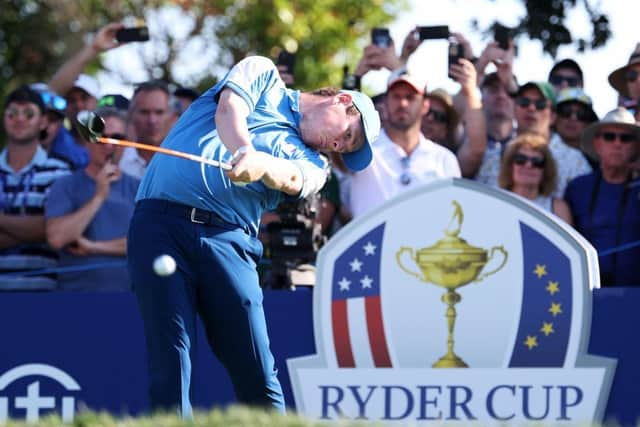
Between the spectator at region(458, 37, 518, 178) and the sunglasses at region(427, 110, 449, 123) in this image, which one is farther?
the sunglasses at region(427, 110, 449, 123)

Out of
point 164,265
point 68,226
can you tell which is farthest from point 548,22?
point 164,265

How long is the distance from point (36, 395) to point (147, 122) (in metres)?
2.29

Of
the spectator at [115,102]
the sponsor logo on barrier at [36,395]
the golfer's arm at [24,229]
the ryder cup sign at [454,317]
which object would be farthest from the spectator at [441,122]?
the sponsor logo on barrier at [36,395]

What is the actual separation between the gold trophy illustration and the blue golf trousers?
6.94 feet

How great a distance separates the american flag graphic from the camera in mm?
8305

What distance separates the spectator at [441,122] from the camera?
10.3m

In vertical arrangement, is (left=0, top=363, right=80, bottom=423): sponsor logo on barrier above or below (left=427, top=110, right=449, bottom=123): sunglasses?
below

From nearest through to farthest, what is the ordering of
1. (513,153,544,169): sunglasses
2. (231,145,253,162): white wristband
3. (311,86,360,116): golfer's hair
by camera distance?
(231,145,253,162): white wristband → (311,86,360,116): golfer's hair → (513,153,544,169): sunglasses

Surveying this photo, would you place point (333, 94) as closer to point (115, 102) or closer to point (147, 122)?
point (147, 122)

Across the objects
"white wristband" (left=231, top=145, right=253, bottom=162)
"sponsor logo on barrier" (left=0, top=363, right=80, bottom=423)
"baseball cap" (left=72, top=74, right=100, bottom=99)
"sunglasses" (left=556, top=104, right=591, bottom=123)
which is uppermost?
"baseball cap" (left=72, top=74, right=100, bottom=99)

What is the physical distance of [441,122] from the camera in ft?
34.0

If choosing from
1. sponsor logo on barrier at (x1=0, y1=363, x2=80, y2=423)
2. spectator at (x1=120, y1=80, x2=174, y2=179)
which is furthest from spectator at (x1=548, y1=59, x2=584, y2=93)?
sponsor logo on barrier at (x1=0, y1=363, x2=80, y2=423)

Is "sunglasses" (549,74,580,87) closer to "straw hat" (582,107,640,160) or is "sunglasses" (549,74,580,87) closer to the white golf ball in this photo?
"straw hat" (582,107,640,160)

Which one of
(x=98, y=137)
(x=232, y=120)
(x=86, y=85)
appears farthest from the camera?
(x=86, y=85)
